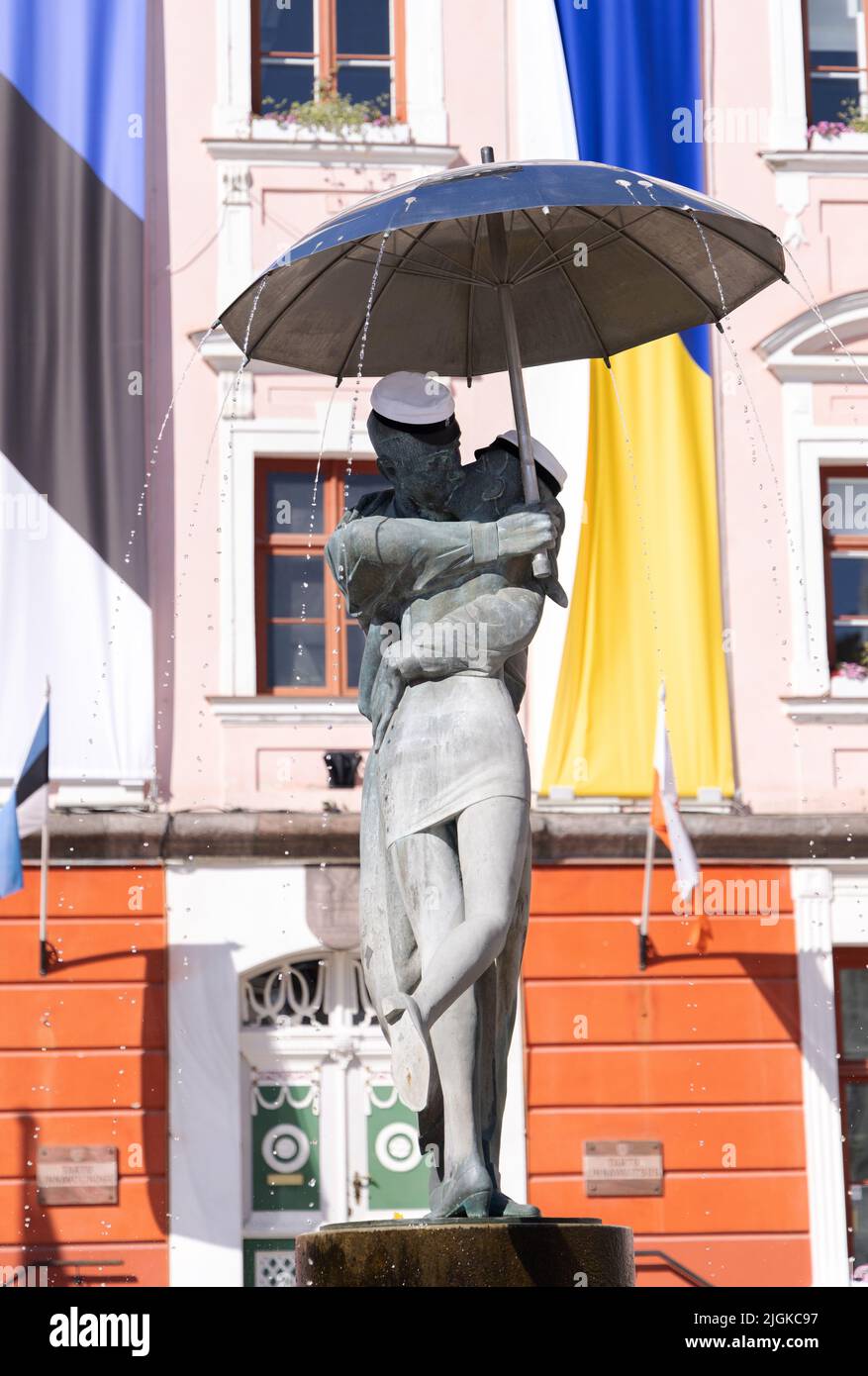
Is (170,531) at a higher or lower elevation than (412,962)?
higher

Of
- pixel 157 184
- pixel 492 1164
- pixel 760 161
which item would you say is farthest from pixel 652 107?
pixel 492 1164

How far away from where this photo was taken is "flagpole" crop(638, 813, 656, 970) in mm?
14977

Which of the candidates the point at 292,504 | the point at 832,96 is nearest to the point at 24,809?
the point at 292,504

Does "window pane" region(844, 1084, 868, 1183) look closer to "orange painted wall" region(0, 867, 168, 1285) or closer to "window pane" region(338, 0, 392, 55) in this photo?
"orange painted wall" region(0, 867, 168, 1285)

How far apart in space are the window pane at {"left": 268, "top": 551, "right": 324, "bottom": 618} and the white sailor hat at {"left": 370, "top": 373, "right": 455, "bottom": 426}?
372 inches

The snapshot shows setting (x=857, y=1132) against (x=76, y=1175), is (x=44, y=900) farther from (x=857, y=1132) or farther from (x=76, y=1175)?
(x=857, y=1132)

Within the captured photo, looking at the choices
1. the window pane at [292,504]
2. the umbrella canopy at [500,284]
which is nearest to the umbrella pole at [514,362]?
the umbrella canopy at [500,284]

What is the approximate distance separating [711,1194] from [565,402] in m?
5.41

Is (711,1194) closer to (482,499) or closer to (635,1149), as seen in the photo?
(635,1149)

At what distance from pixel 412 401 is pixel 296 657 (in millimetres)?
9489

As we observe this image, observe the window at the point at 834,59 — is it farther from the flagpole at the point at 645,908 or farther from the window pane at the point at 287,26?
the flagpole at the point at 645,908

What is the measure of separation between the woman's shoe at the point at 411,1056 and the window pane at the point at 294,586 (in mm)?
10262
